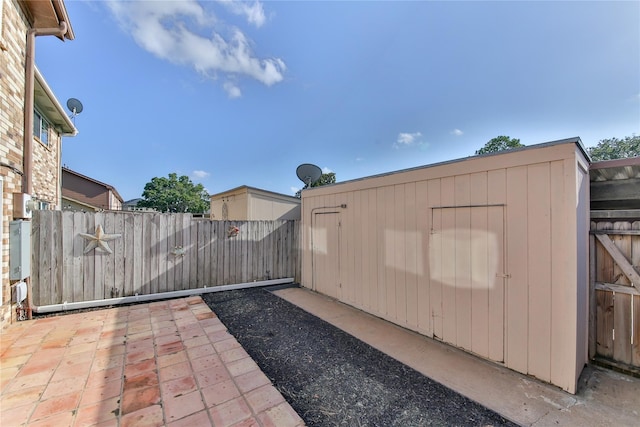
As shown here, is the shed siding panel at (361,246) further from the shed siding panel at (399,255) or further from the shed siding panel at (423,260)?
the shed siding panel at (423,260)

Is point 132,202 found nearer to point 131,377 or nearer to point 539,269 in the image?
point 131,377

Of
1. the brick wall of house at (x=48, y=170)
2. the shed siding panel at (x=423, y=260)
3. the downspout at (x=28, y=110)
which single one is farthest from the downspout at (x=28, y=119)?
A: the shed siding panel at (x=423, y=260)

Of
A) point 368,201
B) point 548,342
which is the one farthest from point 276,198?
point 548,342

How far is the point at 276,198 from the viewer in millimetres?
9883

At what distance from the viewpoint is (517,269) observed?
2514 mm

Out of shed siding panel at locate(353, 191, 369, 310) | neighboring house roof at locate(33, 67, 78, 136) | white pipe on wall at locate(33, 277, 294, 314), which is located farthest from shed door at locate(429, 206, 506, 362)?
neighboring house roof at locate(33, 67, 78, 136)

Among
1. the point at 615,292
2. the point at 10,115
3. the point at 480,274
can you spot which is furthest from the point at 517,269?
the point at 10,115

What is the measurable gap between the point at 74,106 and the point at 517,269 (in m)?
12.5

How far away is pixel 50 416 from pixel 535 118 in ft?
35.3

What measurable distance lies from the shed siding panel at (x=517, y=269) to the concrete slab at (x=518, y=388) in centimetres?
24

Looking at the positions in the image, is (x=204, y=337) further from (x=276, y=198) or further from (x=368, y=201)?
(x=276, y=198)

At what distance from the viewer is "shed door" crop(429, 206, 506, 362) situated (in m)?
2.67

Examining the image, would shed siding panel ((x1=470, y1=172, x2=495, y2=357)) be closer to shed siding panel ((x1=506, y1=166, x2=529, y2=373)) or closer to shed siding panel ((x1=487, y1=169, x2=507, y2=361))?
shed siding panel ((x1=487, y1=169, x2=507, y2=361))

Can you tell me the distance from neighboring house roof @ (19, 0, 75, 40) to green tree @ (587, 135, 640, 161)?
27.3 meters
